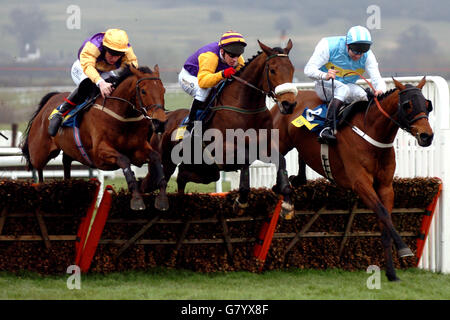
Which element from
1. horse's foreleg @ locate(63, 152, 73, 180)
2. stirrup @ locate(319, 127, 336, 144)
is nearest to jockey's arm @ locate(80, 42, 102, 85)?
horse's foreleg @ locate(63, 152, 73, 180)

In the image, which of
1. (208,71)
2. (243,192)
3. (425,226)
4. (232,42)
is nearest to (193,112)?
(208,71)

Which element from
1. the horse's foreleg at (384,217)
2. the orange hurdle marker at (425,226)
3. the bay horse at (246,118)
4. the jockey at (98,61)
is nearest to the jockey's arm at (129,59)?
the jockey at (98,61)

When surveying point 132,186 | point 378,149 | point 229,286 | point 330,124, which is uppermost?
point 330,124

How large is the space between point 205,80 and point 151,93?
534 millimetres

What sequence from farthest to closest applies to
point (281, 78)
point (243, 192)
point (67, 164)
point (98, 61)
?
1. point (67, 164)
2. point (98, 61)
3. point (243, 192)
4. point (281, 78)

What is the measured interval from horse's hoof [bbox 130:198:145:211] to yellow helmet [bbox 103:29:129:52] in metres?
1.49

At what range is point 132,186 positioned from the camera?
6227 mm

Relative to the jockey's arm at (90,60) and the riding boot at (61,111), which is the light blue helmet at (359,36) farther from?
the riding boot at (61,111)

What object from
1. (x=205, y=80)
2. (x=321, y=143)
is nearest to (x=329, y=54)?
(x=321, y=143)

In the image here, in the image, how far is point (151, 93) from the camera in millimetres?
6203

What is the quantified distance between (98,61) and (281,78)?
196cm

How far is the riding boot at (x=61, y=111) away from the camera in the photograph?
280 inches

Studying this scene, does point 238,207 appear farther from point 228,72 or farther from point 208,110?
point 228,72

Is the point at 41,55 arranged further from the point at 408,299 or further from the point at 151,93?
the point at 408,299
